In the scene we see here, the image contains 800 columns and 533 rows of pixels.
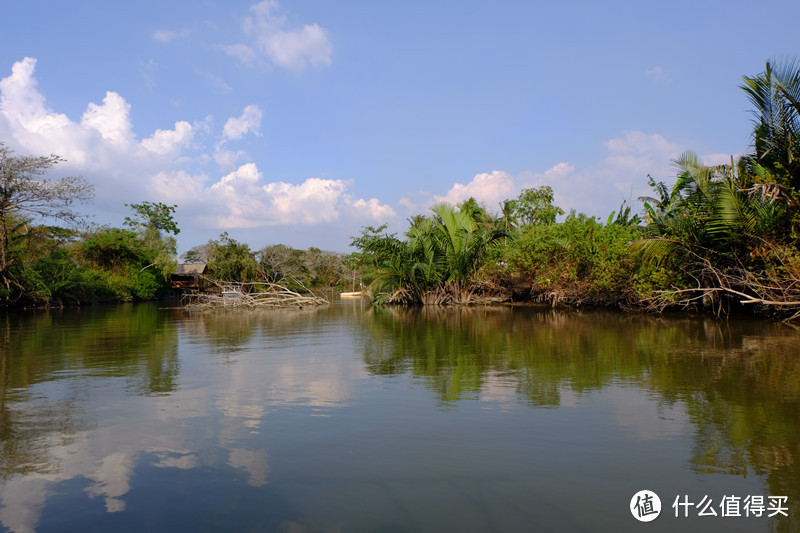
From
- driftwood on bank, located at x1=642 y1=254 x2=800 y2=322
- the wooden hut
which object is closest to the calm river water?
driftwood on bank, located at x1=642 y1=254 x2=800 y2=322

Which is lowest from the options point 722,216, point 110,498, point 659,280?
point 110,498

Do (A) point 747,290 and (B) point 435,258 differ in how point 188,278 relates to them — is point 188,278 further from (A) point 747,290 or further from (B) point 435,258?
(A) point 747,290

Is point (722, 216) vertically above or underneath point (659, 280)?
above

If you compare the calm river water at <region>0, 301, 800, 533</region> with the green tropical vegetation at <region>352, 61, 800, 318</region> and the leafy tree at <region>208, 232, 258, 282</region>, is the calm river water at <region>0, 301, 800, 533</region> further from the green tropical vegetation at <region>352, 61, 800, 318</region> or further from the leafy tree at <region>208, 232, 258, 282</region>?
the leafy tree at <region>208, 232, 258, 282</region>

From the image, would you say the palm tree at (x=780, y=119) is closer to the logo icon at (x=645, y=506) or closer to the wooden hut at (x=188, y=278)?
the logo icon at (x=645, y=506)

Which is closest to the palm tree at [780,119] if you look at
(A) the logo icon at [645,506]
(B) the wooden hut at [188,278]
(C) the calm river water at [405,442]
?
(C) the calm river water at [405,442]

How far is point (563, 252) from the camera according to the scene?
2244 cm

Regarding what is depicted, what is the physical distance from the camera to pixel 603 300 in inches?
847

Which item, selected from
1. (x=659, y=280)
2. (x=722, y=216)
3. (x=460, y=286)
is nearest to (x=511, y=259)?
(x=460, y=286)

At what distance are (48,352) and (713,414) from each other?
36.9 feet

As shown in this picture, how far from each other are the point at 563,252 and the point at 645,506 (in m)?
20.0

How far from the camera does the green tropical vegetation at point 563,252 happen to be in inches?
516

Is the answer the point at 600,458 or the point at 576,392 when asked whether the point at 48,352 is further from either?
the point at 600,458

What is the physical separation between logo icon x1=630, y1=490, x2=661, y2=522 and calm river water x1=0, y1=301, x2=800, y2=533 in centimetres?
3
